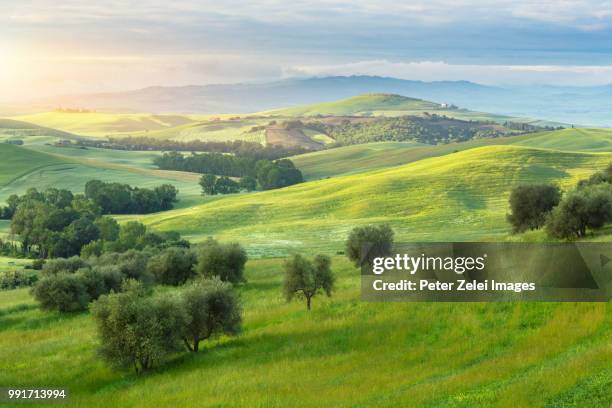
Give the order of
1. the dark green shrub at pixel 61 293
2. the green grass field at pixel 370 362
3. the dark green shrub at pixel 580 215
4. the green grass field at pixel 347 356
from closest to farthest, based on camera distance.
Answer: the green grass field at pixel 370 362 < the green grass field at pixel 347 356 < the dark green shrub at pixel 580 215 < the dark green shrub at pixel 61 293

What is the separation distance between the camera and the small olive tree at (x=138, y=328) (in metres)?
31.5

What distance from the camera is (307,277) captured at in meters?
41.2

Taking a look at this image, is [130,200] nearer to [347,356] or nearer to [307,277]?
[307,277]

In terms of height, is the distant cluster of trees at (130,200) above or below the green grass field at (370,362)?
below

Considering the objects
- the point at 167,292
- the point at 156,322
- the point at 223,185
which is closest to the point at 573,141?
the point at 223,185

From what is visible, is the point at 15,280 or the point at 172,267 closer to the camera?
the point at 172,267

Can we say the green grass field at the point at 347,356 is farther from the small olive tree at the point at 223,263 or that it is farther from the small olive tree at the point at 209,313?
the small olive tree at the point at 223,263

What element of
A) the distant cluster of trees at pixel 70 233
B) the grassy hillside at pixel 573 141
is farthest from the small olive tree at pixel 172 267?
the grassy hillside at pixel 573 141

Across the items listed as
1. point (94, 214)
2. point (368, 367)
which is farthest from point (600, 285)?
point (94, 214)

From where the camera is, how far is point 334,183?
127375mm

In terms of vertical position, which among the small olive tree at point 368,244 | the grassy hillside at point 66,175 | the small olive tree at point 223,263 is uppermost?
the small olive tree at point 368,244

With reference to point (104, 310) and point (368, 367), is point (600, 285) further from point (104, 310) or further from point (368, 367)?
point (104, 310)

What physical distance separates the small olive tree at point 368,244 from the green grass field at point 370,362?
1365cm

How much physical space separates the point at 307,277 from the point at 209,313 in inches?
324
